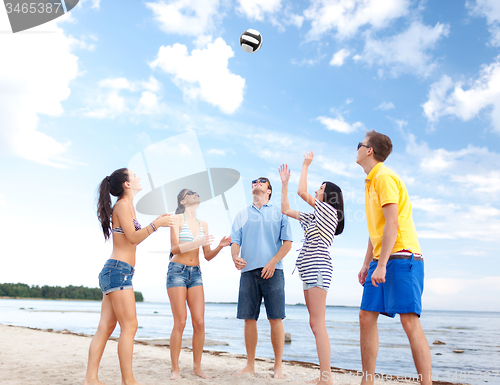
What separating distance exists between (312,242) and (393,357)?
918 cm

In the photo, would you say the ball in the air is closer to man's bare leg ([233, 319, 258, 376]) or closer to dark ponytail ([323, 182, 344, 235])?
dark ponytail ([323, 182, 344, 235])

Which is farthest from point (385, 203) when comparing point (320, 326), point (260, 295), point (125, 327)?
point (125, 327)

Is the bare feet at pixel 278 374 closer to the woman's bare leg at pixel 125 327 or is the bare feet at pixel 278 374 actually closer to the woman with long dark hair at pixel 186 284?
the woman with long dark hair at pixel 186 284

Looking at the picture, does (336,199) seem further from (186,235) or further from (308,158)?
(186,235)

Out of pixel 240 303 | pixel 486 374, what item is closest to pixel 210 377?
pixel 240 303

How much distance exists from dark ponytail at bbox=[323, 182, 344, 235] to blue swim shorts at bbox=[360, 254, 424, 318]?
1.28m

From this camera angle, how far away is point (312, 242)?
430 centimetres

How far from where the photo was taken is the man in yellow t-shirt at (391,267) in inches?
116

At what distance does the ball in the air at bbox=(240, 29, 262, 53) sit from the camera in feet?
23.6

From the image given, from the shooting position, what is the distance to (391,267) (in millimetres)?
3100

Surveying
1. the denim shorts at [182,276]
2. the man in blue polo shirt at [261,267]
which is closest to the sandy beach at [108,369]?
the man in blue polo shirt at [261,267]

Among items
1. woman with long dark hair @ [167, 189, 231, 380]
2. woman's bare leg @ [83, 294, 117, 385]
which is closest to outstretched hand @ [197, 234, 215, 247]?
woman with long dark hair @ [167, 189, 231, 380]

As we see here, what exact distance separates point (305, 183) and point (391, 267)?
1538 mm

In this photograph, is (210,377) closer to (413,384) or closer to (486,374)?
(413,384)
